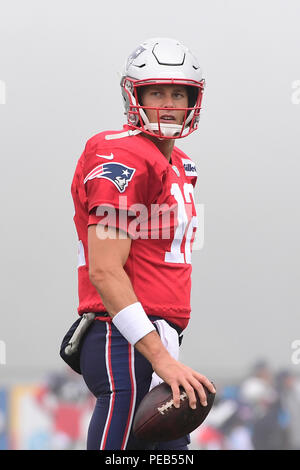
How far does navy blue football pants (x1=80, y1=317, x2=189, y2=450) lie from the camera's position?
193 cm

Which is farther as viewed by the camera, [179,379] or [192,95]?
[192,95]

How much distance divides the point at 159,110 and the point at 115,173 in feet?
0.91

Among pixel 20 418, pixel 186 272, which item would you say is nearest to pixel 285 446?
pixel 20 418

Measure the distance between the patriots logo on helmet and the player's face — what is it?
0.23m

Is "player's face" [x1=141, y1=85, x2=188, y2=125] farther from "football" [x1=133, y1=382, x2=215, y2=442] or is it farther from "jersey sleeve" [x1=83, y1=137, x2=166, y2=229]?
"football" [x1=133, y1=382, x2=215, y2=442]

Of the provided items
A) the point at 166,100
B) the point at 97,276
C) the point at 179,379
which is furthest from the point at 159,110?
the point at 179,379

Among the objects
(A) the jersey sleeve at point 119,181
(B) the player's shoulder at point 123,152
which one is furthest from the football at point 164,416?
(B) the player's shoulder at point 123,152

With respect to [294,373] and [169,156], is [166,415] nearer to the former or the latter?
[169,156]

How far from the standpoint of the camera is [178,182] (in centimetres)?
213

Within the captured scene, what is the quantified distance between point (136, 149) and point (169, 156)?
23cm

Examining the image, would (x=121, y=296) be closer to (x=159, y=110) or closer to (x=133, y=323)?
(x=133, y=323)

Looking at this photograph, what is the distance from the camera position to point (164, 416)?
1827 mm

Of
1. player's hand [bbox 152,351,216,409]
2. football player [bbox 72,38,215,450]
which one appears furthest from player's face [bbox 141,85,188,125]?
player's hand [bbox 152,351,216,409]

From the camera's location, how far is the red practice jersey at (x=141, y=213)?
1916mm
